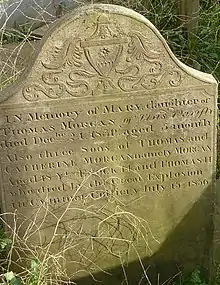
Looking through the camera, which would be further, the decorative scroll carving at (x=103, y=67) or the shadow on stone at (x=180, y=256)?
the shadow on stone at (x=180, y=256)

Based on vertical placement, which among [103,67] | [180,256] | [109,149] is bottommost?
[180,256]

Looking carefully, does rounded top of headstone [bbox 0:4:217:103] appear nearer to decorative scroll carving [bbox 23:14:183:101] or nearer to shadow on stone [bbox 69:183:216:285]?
decorative scroll carving [bbox 23:14:183:101]

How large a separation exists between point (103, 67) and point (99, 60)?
47 millimetres

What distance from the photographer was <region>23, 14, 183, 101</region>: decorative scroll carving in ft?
10.4

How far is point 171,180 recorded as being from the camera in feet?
11.9

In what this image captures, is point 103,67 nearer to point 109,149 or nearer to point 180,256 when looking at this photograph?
point 109,149

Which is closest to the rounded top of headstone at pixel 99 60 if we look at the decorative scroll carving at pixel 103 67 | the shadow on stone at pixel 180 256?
the decorative scroll carving at pixel 103 67

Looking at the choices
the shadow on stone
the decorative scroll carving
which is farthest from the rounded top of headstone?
the shadow on stone

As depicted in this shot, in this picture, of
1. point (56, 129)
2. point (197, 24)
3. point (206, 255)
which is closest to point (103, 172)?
point (56, 129)

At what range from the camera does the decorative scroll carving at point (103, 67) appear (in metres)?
3.17

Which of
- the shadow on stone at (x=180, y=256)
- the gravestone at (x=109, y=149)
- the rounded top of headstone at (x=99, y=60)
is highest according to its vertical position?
the rounded top of headstone at (x=99, y=60)

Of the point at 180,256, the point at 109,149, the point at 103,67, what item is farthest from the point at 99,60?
the point at 180,256

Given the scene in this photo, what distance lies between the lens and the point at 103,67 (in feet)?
10.7

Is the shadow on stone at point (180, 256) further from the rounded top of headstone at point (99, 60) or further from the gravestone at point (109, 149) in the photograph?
the rounded top of headstone at point (99, 60)
